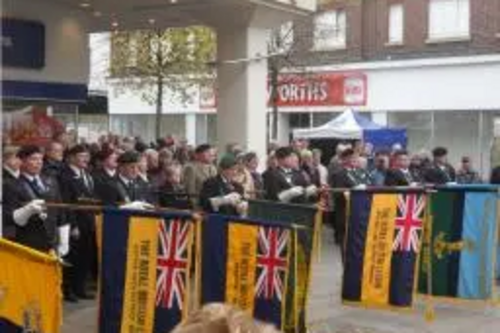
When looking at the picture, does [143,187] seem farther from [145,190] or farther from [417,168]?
[417,168]

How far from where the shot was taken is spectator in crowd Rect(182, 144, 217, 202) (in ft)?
43.8

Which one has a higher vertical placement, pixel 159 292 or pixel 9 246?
pixel 9 246

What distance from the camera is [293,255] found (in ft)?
24.8

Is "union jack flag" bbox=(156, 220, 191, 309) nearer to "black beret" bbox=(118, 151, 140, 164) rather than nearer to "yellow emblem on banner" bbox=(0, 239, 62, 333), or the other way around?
"yellow emblem on banner" bbox=(0, 239, 62, 333)

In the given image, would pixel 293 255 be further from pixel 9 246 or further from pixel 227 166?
pixel 227 166

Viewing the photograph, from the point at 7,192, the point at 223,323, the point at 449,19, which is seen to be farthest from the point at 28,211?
the point at 449,19

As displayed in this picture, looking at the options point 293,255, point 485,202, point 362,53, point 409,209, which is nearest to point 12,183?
point 293,255

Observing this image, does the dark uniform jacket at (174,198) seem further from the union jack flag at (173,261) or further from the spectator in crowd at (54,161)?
the union jack flag at (173,261)

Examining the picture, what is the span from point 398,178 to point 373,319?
3128mm

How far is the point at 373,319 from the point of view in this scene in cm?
1018

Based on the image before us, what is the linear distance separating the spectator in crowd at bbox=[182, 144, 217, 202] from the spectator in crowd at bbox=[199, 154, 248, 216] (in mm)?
2776

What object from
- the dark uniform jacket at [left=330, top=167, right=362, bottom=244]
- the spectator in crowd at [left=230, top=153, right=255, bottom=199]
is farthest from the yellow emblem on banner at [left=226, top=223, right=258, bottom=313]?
the dark uniform jacket at [left=330, top=167, right=362, bottom=244]

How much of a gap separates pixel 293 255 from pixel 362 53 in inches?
1057

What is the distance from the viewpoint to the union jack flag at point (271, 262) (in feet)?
24.8
